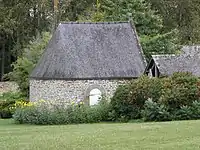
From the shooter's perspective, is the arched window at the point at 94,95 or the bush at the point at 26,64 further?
the bush at the point at 26,64

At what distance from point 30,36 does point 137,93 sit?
3049 centimetres

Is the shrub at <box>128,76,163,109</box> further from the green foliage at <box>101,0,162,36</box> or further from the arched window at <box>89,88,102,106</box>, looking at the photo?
the green foliage at <box>101,0,162,36</box>

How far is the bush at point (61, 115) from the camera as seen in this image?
24.2 meters

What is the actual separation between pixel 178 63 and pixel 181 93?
6216mm

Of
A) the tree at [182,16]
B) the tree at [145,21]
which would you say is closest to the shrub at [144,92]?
the tree at [145,21]

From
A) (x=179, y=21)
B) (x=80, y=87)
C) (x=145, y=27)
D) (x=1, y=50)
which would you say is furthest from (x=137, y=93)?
(x=1, y=50)

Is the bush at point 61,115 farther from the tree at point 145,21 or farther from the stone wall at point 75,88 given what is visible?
the tree at point 145,21

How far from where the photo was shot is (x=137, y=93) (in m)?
24.6

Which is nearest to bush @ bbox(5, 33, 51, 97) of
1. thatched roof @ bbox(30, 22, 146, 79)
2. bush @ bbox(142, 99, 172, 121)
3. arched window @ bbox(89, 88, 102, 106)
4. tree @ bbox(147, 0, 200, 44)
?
thatched roof @ bbox(30, 22, 146, 79)

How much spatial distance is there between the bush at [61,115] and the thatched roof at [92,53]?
19.0ft

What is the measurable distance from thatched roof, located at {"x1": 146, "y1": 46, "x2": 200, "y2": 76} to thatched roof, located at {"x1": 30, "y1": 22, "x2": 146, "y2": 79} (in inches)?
79.0

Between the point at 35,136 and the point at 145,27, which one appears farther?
the point at 145,27

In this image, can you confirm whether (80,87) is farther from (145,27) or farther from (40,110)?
(145,27)

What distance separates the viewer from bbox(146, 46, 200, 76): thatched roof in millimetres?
29219
